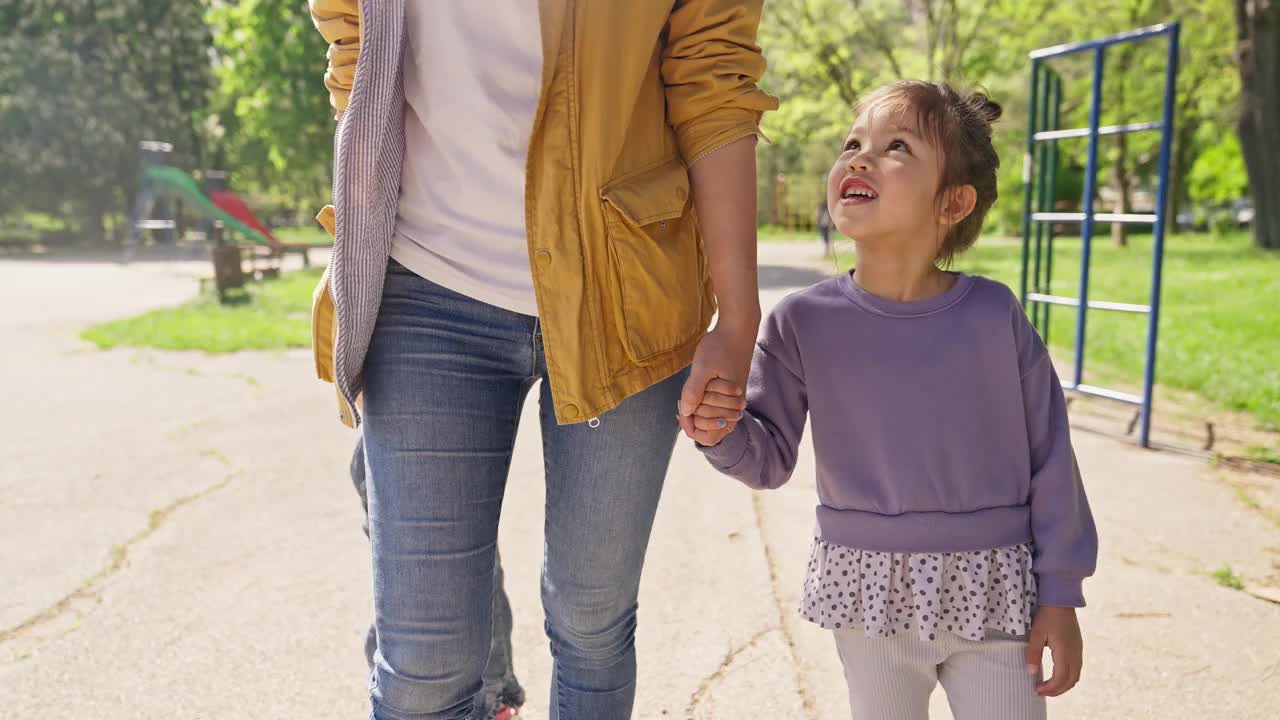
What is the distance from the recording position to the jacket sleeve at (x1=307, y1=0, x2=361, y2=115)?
1687mm

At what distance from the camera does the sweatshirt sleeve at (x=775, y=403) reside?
185 cm

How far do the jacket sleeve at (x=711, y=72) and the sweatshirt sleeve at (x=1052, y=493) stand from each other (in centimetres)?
56

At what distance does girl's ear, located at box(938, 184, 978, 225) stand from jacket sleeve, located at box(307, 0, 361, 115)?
38.1 inches

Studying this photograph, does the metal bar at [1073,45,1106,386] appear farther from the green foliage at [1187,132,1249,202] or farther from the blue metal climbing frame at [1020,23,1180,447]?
the green foliage at [1187,132,1249,202]

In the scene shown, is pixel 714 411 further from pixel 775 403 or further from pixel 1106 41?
pixel 1106 41

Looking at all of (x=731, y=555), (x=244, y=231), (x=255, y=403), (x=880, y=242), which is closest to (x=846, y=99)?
(x=244, y=231)

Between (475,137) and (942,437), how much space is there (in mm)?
874

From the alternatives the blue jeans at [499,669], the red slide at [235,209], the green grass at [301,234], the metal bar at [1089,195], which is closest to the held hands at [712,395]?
the blue jeans at [499,669]

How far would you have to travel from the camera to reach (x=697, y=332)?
1.80 m

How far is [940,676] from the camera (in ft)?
6.05

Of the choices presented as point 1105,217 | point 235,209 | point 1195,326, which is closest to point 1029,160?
point 1105,217

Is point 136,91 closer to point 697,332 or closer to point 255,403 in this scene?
point 255,403

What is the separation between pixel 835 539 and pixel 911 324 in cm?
38

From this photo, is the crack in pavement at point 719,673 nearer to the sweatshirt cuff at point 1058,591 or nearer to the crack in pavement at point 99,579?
the sweatshirt cuff at point 1058,591
